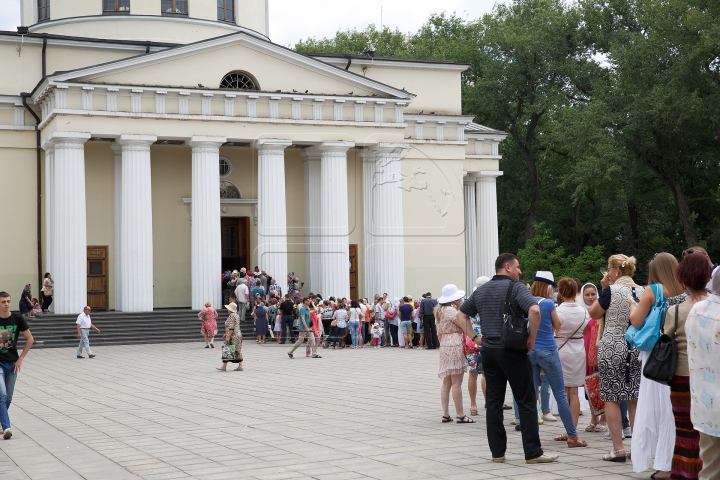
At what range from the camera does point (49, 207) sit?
32.5m

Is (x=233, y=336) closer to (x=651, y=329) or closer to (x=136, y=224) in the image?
(x=651, y=329)

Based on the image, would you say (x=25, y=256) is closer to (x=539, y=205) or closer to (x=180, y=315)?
(x=180, y=315)

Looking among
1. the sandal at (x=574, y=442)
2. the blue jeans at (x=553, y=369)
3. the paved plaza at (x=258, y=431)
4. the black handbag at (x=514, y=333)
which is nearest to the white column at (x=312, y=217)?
the paved plaza at (x=258, y=431)

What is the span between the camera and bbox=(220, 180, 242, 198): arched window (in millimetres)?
35969

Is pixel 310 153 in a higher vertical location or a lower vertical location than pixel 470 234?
higher

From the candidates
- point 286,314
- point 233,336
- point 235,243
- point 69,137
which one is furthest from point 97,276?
point 233,336

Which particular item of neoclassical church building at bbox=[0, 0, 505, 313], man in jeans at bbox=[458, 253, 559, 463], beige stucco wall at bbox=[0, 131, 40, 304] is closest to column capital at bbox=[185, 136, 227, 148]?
neoclassical church building at bbox=[0, 0, 505, 313]

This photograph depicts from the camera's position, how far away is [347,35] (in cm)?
6775

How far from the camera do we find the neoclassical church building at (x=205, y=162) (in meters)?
31.5

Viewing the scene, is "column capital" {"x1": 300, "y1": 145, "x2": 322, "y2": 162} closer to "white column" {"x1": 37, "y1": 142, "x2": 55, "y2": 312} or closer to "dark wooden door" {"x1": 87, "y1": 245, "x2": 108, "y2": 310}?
"dark wooden door" {"x1": 87, "y1": 245, "x2": 108, "y2": 310}

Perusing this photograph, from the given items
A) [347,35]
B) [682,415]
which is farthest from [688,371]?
[347,35]

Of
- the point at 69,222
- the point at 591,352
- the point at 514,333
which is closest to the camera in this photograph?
the point at 514,333

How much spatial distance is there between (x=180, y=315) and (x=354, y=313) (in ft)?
22.7

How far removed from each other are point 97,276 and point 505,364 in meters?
27.5
